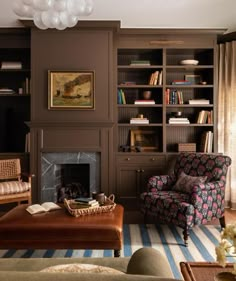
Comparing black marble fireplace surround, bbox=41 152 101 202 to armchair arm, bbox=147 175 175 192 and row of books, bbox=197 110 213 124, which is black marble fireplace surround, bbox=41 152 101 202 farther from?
row of books, bbox=197 110 213 124

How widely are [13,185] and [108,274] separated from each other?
11.4ft

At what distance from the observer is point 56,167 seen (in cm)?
452

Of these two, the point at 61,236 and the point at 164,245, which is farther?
the point at 164,245

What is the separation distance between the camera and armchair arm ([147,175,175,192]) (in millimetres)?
4140

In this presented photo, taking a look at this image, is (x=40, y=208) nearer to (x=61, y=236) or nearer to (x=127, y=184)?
(x=61, y=236)

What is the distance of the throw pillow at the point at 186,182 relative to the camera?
385 cm

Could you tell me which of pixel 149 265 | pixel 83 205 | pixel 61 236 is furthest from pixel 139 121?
pixel 149 265

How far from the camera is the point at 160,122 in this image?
196 inches

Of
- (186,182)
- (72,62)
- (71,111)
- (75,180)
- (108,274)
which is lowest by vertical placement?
(75,180)

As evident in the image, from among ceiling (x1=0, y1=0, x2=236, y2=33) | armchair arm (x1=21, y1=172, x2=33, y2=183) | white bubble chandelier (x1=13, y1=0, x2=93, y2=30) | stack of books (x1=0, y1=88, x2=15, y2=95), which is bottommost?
armchair arm (x1=21, y1=172, x2=33, y2=183)

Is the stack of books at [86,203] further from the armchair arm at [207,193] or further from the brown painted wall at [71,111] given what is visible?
the brown painted wall at [71,111]

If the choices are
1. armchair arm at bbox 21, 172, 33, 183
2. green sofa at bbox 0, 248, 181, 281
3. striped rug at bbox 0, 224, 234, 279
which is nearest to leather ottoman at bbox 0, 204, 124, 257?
striped rug at bbox 0, 224, 234, 279

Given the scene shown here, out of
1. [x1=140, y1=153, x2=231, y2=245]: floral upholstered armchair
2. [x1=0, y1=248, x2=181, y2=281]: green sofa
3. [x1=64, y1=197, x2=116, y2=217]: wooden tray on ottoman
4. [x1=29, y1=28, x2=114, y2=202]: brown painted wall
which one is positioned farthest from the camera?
[x1=29, y1=28, x2=114, y2=202]: brown painted wall

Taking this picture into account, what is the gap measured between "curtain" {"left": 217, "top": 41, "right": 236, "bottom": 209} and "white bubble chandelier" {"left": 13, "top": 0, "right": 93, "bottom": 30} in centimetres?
290
